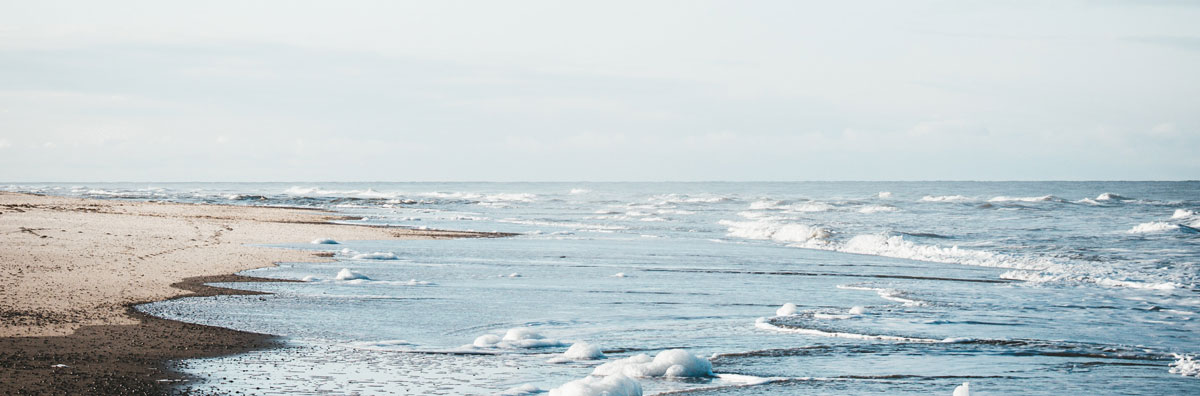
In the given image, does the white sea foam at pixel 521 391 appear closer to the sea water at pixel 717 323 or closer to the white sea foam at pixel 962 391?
the sea water at pixel 717 323

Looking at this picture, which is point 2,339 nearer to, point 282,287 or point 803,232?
point 282,287

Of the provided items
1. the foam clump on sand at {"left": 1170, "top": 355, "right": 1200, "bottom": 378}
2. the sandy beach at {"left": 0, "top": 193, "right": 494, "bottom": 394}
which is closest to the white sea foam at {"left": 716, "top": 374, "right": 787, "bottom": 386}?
the foam clump on sand at {"left": 1170, "top": 355, "right": 1200, "bottom": 378}

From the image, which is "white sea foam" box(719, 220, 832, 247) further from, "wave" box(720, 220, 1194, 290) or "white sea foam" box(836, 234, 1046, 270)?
"white sea foam" box(836, 234, 1046, 270)

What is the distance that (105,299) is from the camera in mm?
9883

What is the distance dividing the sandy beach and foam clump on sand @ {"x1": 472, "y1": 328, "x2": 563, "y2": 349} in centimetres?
177

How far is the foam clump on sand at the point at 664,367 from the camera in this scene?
6473 millimetres

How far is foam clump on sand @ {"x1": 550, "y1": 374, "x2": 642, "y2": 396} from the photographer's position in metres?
5.46

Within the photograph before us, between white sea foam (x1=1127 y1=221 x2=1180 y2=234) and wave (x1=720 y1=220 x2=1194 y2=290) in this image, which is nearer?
wave (x1=720 y1=220 x2=1194 y2=290)

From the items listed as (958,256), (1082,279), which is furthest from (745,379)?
(958,256)

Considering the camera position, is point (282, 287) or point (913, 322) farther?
point (282, 287)

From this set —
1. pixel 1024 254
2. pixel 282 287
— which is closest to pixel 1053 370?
pixel 282 287

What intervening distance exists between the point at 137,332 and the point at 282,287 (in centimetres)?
430

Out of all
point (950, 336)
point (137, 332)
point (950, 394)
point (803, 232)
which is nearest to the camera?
point (950, 394)

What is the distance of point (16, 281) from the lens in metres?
11.0
